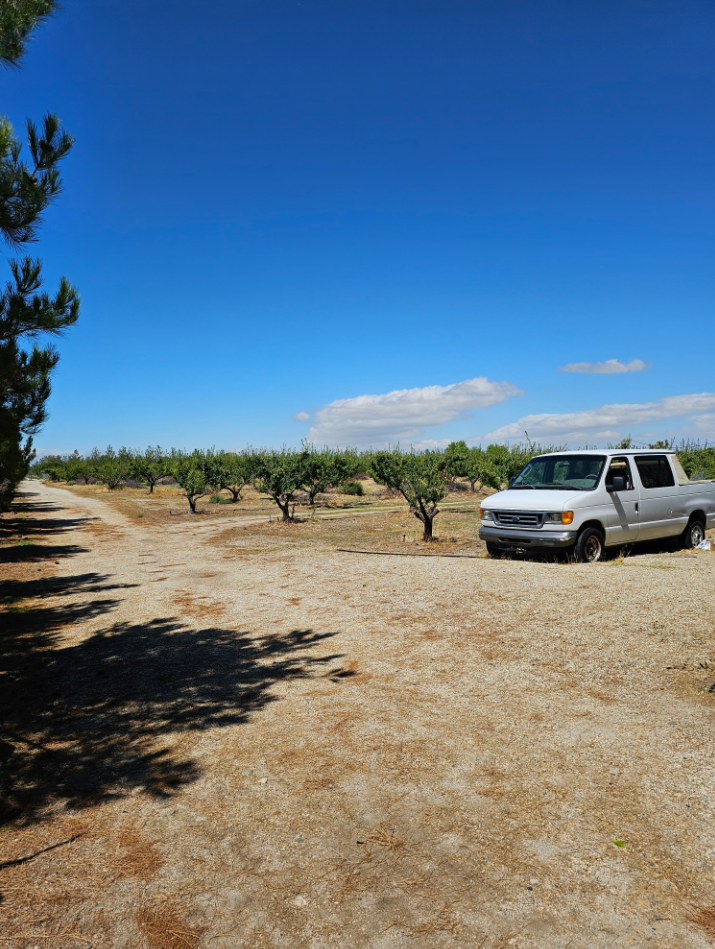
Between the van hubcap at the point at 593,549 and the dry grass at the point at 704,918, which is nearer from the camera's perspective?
the dry grass at the point at 704,918

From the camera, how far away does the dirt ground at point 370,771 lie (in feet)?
8.29

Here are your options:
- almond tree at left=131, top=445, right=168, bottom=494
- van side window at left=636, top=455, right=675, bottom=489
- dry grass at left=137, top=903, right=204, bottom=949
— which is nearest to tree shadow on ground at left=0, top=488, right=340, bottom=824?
dry grass at left=137, top=903, right=204, bottom=949

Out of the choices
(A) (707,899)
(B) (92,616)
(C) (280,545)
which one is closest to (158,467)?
(C) (280,545)

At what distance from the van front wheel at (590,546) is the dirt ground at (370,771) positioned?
1.64 metres

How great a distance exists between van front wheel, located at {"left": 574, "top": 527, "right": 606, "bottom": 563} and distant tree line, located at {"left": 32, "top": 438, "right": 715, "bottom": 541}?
15.2 ft

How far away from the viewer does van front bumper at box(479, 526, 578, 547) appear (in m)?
9.64

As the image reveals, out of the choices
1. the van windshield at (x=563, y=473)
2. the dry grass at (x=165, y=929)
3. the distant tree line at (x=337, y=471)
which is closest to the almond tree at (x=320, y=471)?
the distant tree line at (x=337, y=471)

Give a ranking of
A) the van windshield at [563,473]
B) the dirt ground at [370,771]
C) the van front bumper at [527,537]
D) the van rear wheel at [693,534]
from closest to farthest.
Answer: the dirt ground at [370,771]
the van front bumper at [527,537]
the van windshield at [563,473]
the van rear wheel at [693,534]

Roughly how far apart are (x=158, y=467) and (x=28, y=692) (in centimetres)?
4661

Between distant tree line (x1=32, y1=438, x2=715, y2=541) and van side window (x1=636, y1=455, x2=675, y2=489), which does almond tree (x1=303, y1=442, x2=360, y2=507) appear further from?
van side window (x1=636, y1=455, x2=675, y2=489)

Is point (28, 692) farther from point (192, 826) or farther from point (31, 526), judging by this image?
point (31, 526)

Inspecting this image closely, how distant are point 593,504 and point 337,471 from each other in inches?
974

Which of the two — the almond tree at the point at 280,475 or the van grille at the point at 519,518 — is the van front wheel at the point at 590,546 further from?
the almond tree at the point at 280,475

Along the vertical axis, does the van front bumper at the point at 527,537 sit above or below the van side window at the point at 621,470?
below
